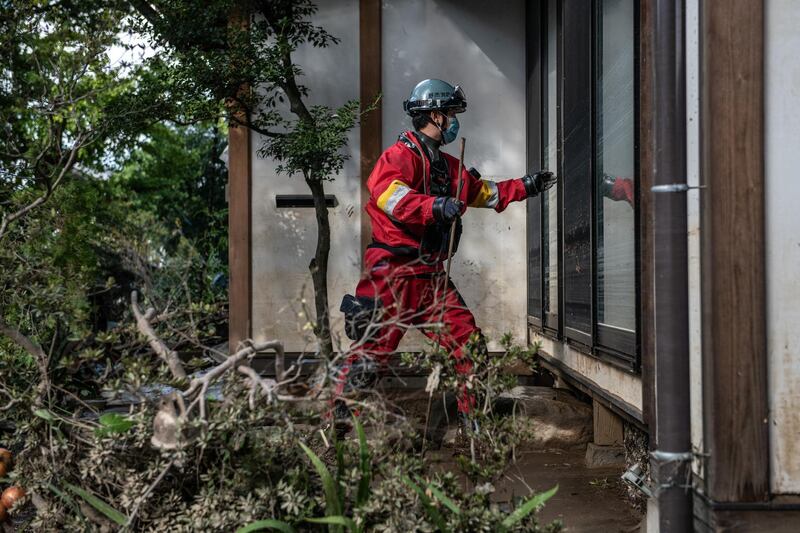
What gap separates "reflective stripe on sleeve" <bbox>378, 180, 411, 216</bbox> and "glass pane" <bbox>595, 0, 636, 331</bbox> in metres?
0.99

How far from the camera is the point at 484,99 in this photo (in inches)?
281

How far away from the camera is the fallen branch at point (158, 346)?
2.97 m

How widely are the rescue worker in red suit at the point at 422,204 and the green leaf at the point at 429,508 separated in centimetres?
179

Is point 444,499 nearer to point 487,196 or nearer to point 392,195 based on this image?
point 392,195

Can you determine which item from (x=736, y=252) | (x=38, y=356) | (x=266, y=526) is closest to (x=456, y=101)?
(x=736, y=252)

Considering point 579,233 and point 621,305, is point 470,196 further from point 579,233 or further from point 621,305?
point 621,305

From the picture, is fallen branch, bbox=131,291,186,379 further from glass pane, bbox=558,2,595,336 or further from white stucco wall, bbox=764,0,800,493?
glass pane, bbox=558,2,595,336

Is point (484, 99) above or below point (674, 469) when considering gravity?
above

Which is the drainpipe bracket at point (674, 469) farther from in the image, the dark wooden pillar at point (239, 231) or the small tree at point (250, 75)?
the dark wooden pillar at point (239, 231)

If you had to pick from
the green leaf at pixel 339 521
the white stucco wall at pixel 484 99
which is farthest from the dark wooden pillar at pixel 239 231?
the green leaf at pixel 339 521

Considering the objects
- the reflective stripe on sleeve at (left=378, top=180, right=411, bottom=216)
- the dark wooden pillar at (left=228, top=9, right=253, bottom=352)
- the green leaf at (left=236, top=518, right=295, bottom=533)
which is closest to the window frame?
the reflective stripe on sleeve at (left=378, top=180, right=411, bottom=216)

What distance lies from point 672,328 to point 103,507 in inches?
73.8

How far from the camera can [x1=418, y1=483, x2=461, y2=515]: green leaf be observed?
2615 mm

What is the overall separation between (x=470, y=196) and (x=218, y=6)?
2408mm
